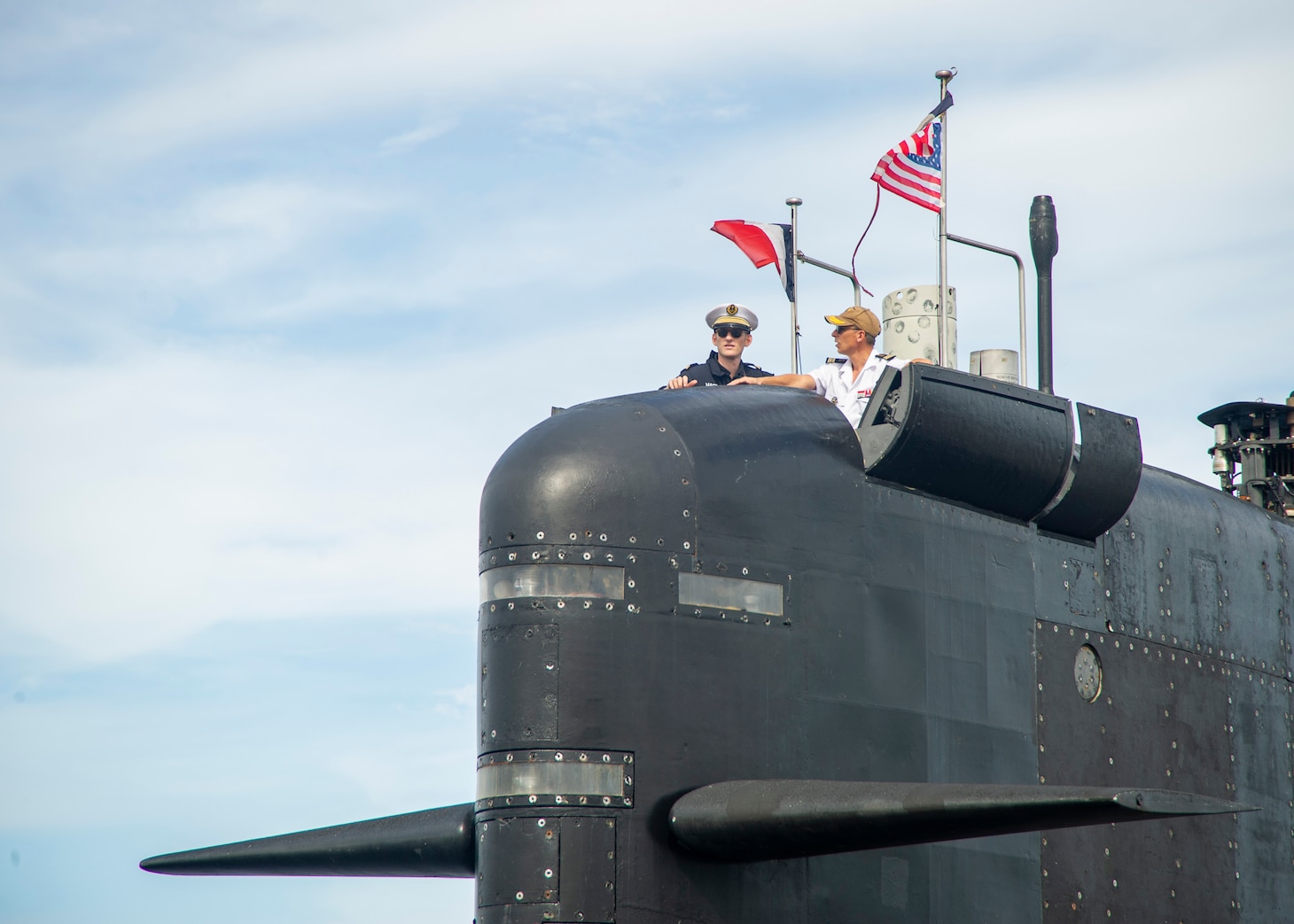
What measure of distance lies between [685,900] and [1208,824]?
14.1 ft

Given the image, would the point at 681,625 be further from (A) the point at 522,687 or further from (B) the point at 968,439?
(B) the point at 968,439

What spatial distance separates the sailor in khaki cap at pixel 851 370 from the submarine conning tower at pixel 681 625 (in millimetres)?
679

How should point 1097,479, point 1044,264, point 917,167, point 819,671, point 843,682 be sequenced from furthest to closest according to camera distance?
1. point 917,167
2. point 1044,264
3. point 1097,479
4. point 843,682
5. point 819,671

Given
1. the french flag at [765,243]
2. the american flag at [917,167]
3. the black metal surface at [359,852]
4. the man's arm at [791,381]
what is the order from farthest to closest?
the french flag at [765,243] < the american flag at [917,167] < the man's arm at [791,381] < the black metal surface at [359,852]

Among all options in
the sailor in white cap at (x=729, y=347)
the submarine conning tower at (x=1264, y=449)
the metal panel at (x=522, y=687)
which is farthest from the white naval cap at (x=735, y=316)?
the submarine conning tower at (x=1264, y=449)

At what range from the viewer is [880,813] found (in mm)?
7859

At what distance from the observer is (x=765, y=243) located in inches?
546

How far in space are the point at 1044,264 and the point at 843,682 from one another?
382 cm

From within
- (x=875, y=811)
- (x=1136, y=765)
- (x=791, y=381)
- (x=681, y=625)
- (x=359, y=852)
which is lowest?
(x=875, y=811)

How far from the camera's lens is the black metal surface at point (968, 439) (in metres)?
9.69

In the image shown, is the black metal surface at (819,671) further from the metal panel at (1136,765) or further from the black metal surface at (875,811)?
the black metal surface at (875,811)

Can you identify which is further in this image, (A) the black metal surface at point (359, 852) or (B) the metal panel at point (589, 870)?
(A) the black metal surface at point (359, 852)

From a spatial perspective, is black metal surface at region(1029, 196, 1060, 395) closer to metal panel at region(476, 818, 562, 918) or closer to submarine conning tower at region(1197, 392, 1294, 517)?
metal panel at region(476, 818, 562, 918)

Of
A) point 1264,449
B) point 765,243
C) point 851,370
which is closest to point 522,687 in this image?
point 851,370
